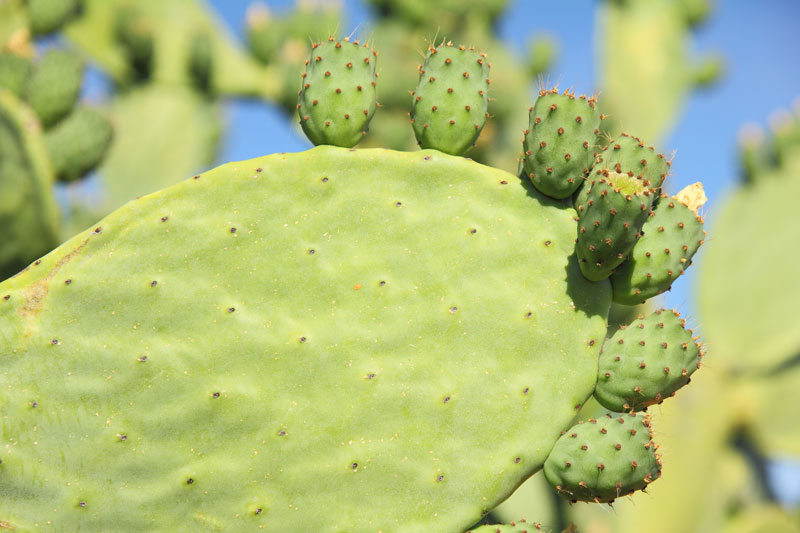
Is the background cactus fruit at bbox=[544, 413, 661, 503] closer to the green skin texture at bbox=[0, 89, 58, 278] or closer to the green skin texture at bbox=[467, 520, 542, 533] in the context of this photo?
the green skin texture at bbox=[467, 520, 542, 533]

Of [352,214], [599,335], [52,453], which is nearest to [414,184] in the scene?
[352,214]

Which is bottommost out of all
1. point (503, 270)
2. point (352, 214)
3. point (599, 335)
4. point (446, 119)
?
point (599, 335)

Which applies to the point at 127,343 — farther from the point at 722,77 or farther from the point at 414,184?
the point at 722,77

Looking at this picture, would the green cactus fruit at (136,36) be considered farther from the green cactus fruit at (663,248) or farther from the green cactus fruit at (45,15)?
the green cactus fruit at (663,248)

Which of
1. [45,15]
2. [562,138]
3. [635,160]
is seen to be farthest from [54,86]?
[635,160]

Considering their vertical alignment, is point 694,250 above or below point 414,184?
below

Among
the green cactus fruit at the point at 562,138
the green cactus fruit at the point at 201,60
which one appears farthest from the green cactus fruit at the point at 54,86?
the green cactus fruit at the point at 562,138
